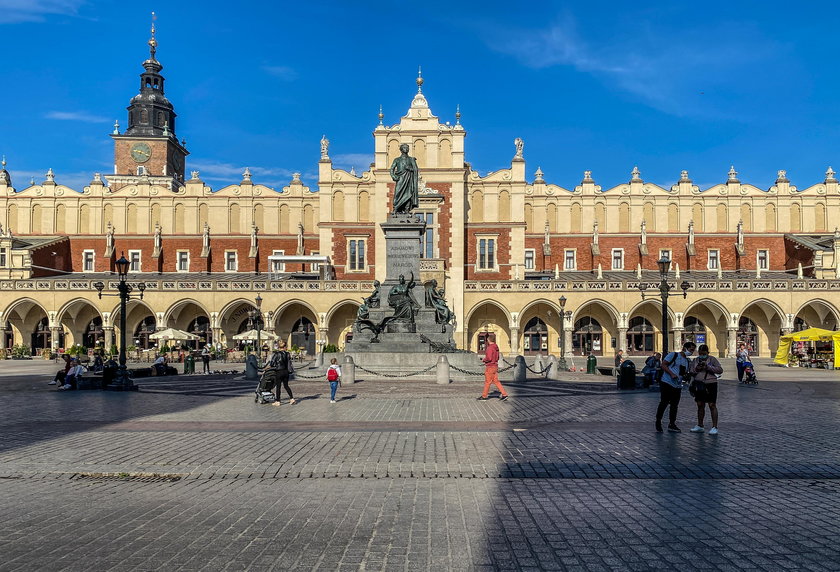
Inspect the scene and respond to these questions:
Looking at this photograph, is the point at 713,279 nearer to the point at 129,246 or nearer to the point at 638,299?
the point at 638,299

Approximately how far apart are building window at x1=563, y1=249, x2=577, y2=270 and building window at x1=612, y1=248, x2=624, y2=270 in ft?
10.3

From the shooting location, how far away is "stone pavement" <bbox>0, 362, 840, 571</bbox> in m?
6.20

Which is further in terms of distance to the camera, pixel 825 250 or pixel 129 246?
pixel 129 246

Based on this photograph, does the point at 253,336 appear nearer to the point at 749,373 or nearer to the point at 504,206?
the point at 504,206

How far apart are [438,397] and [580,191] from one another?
43498 mm

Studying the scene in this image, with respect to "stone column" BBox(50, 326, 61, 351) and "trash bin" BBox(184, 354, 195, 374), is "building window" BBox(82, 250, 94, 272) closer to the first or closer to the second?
"stone column" BBox(50, 326, 61, 351)

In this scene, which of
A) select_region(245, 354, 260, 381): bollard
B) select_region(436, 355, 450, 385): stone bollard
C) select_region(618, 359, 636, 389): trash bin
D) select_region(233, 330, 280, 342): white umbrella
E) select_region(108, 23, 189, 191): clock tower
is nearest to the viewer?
select_region(618, 359, 636, 389): trash bin

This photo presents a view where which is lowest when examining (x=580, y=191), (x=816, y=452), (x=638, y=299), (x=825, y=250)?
(x=816, y=452)

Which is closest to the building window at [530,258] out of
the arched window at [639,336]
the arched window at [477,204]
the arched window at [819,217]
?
the arched window at [477,204]

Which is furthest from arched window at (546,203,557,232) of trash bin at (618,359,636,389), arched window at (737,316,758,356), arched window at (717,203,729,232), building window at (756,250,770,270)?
trash bin at (618,359,636,389)

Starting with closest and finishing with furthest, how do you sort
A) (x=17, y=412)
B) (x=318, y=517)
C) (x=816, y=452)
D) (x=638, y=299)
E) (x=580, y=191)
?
(x=318, y=517) < (x=816, y=452) < (x=17, y=412) < (x=638, y=299) < (x=580, y=191)

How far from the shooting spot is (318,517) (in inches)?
289

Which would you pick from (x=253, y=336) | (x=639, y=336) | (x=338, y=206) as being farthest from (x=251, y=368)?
(x=639, y=336)

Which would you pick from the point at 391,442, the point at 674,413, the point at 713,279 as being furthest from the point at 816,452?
the point at 713,279
